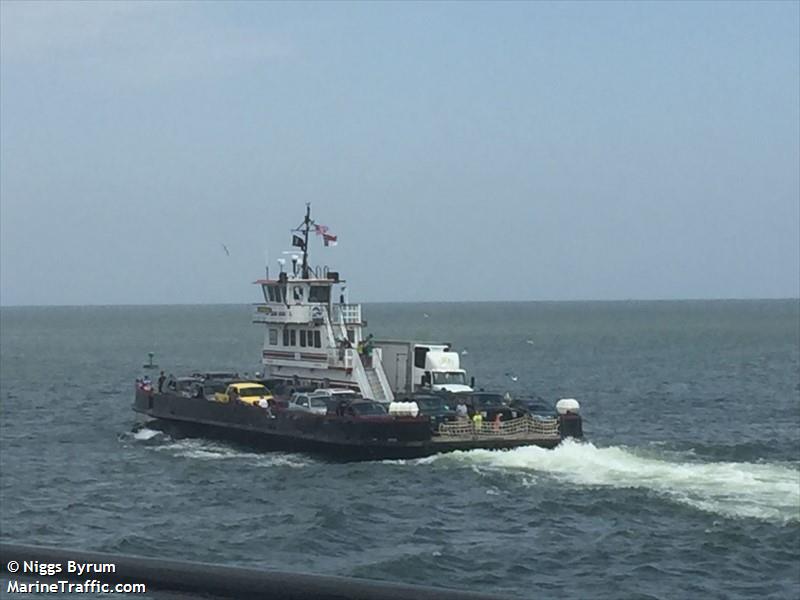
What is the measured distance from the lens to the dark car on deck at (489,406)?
129 feet

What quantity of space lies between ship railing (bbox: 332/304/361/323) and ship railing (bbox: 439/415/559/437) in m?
9.14

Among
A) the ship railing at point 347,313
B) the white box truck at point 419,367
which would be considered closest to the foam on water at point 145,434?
the ship railing at point 347,313

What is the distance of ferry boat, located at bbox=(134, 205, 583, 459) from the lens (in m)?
37.8

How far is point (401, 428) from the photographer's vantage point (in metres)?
37.2

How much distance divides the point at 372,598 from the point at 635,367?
323 ft

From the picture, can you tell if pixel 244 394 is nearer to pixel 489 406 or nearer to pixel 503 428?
pixel 489 406

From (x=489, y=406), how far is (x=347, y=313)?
7.97 m

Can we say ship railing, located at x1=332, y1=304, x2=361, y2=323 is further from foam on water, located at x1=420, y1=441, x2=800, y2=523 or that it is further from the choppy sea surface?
foam on water, located at x1=420, y1=441, x2=800, y2=523

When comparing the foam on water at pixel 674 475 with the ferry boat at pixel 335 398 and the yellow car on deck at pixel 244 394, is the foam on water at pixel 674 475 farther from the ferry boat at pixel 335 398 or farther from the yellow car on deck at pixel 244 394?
the yellow car on deck at pixel 244 394

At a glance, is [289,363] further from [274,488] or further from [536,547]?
[536,547]

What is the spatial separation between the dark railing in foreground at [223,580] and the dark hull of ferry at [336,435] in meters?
33.7

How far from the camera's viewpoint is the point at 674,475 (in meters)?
34.7

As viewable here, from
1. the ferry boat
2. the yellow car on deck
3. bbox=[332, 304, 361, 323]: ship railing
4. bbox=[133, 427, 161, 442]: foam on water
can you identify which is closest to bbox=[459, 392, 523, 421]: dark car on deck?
the ferry boat

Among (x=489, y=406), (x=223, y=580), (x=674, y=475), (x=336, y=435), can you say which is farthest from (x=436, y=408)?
(x=223, y=580)
